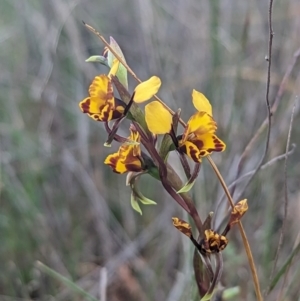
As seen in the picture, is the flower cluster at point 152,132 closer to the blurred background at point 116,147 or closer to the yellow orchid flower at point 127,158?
the yellow orchid flower at point 127,158

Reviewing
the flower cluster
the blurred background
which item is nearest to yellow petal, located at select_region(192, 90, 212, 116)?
the flower cluster

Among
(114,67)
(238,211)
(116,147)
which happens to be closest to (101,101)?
(114,67)

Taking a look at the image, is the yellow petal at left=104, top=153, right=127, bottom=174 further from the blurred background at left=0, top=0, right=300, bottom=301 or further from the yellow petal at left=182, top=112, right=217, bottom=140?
the blurred background at left=0, top=0, right=300, bottom=301

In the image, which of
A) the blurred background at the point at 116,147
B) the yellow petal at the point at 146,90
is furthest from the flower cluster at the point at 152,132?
the blurred background at the point at 116,147

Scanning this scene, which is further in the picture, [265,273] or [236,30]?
[236,30]

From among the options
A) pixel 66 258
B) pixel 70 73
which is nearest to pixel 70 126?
pixel 70 73

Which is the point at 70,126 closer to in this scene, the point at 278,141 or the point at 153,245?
the point at 153,245
